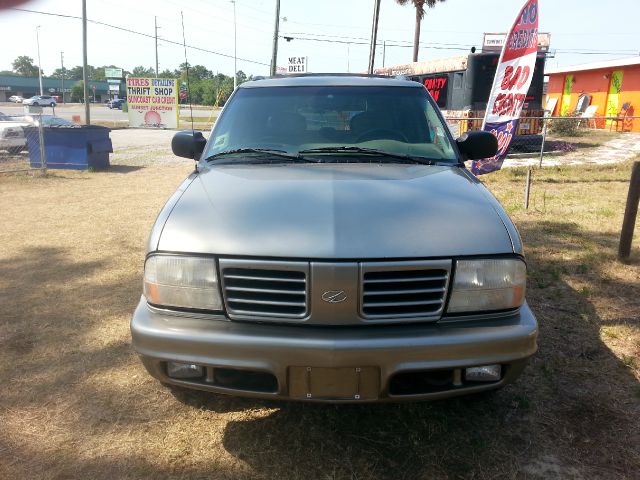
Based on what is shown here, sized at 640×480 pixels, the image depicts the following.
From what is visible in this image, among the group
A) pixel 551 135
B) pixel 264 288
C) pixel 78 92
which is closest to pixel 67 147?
pixel 264 288

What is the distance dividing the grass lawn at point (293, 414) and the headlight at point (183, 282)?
0.83 meters

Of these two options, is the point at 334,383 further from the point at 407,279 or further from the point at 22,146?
the point at 22,146

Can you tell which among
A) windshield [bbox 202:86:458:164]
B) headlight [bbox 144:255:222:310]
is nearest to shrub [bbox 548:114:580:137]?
windshield [bbox 202:86:458:164]

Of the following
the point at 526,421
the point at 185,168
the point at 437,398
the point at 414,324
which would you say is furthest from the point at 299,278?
the point at 185,168

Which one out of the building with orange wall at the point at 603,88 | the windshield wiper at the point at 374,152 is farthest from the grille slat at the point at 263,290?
the building with orange wall at the point at 603,88

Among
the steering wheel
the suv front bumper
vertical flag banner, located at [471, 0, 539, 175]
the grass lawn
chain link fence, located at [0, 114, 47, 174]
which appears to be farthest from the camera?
chain link fence, located at [0, 114, 47, 174]

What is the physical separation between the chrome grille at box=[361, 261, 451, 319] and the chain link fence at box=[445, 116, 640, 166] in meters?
10.1

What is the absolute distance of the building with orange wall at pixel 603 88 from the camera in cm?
2384

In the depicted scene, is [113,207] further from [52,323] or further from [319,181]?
[319,181]

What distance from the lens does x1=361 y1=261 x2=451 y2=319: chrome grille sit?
2.16 meters

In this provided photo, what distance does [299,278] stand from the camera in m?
2.17

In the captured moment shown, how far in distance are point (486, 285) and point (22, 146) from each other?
17093 millimetres

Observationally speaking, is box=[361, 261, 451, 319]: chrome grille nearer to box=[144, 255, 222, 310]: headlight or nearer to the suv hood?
the suv hood

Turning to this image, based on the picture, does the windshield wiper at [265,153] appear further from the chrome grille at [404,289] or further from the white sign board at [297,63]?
the white sign board at [297,63]
